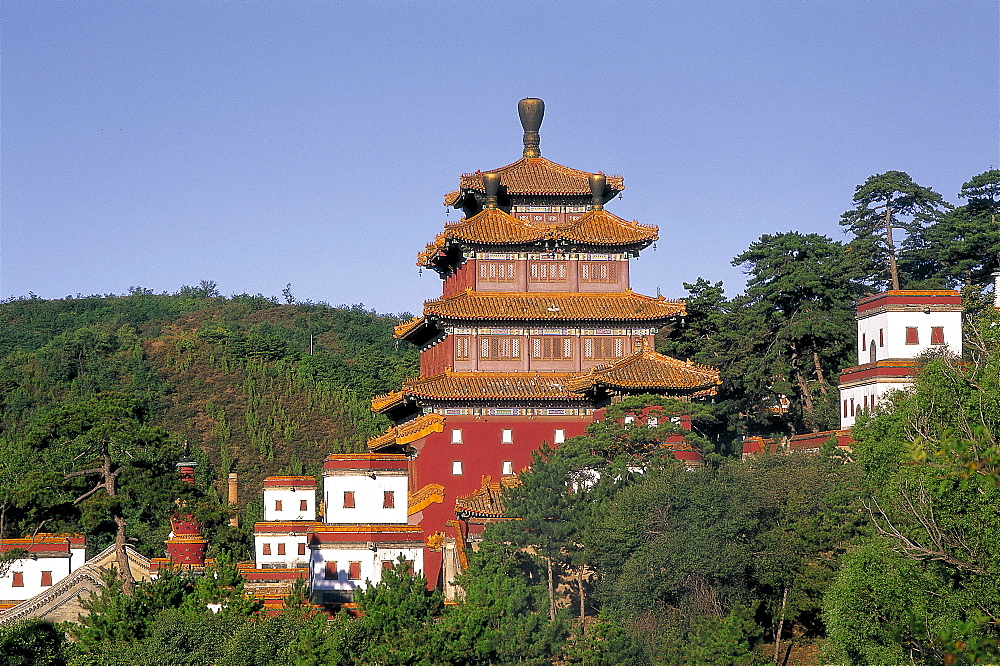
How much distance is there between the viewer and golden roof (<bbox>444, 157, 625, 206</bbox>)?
155ft

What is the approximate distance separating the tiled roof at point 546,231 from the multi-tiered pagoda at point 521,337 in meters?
0.04

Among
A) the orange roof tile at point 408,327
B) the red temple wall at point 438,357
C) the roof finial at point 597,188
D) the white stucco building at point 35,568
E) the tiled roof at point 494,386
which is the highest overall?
the roof finial at point 597,188

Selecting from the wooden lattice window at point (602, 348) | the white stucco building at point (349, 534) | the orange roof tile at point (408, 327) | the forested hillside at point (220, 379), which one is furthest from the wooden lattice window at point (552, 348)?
the forested hillside at point (220, 379)

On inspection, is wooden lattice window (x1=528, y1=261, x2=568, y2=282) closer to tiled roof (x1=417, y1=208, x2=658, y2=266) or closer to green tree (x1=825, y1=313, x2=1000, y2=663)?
tiled roof (x1=417, y1=208, x2=658, y2=266)

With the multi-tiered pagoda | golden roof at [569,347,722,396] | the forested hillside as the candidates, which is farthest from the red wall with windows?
the forested hillside

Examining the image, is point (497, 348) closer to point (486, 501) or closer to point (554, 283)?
point (554, 283)

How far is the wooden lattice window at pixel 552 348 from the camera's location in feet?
148

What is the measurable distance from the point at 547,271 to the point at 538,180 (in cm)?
330

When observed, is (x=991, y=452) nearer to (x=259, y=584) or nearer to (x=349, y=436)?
(x=259, y=584)

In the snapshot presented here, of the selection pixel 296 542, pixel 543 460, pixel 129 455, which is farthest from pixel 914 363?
pixel 129 455

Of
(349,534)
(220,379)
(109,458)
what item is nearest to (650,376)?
(349,534)

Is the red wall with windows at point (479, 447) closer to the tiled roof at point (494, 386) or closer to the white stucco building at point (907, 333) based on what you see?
the tiled roof at point (494, 386)

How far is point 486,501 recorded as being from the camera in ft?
129

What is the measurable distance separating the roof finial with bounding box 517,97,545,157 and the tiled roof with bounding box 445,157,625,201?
0.46 m
